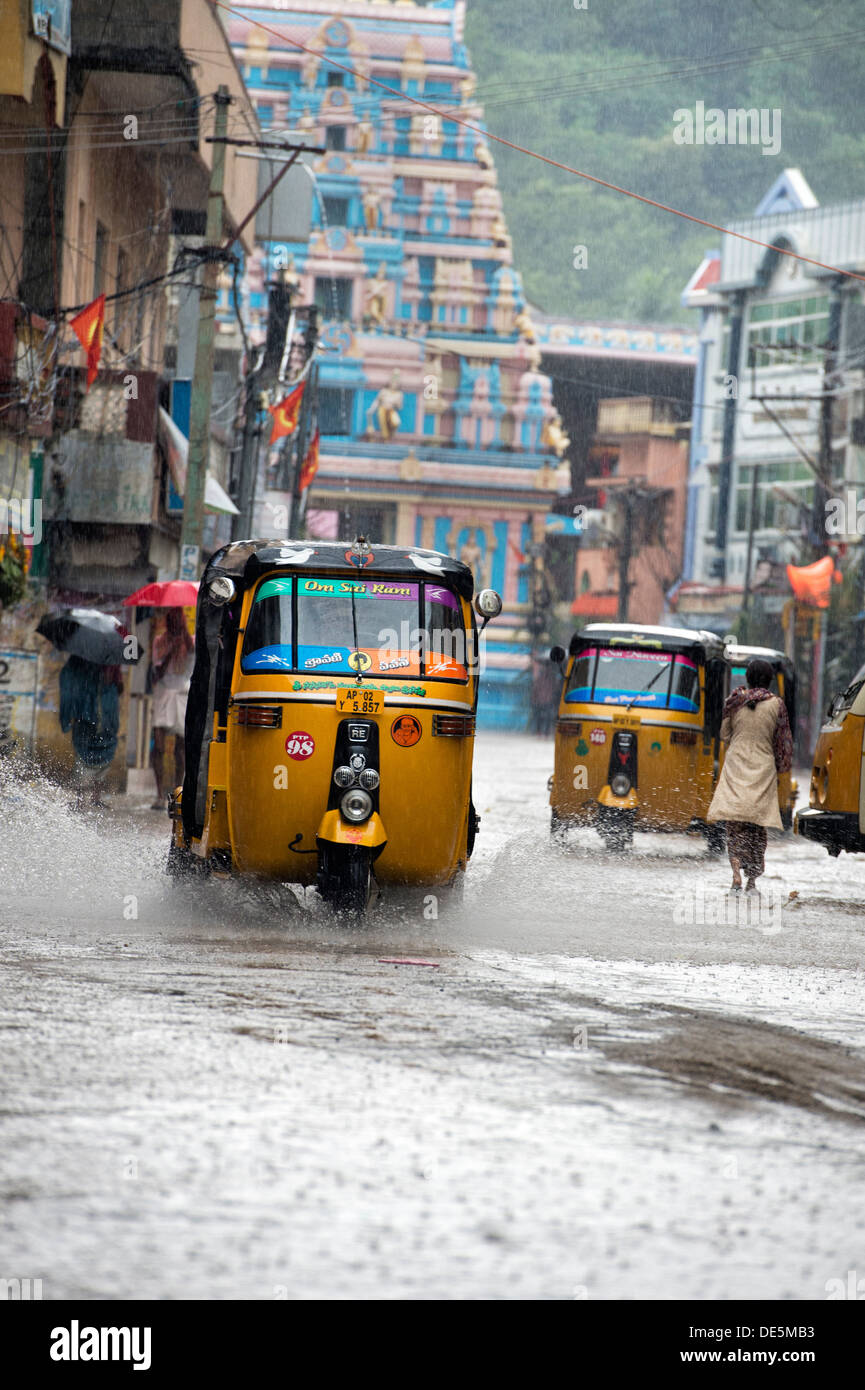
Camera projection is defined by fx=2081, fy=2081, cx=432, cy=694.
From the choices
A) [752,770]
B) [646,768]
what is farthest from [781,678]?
[752,770]

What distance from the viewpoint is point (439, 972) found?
32.5ft

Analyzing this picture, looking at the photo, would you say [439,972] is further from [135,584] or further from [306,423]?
[306,423]

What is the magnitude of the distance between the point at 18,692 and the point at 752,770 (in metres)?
10.3

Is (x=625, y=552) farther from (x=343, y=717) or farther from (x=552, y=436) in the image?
(x=343, y=717)

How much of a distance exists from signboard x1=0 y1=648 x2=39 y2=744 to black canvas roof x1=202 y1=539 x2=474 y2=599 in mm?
10257

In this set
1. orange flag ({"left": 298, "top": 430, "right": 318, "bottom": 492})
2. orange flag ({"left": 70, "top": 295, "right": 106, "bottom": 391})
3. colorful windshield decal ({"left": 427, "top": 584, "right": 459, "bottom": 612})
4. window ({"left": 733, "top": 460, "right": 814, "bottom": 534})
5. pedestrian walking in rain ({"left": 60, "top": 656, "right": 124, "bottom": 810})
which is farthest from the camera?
window ({"left": 733, "top": 460, "right": 814, "bottom": 534})

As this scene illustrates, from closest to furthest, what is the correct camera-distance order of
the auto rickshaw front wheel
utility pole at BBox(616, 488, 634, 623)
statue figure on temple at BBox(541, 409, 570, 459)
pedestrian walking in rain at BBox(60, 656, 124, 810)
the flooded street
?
1. the flooded street
2. the auto rickshaw front wheel
3. pedestrian walking in rain at BBox(60, 656, 124, 810)
4. statue figure on temple at BBox(541, 409, 570, 459)
5. utility pole at BBox(616, 488, 634, 623)

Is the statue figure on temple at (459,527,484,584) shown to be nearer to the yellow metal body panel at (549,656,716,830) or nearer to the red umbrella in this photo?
the red umbrella

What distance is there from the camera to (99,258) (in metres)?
28.0


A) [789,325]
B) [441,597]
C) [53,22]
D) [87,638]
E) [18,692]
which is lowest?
[18,692]

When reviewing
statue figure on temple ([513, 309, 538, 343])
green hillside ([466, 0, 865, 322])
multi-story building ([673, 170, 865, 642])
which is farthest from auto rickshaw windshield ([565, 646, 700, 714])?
green hillside ([466, 0, 865, 322])

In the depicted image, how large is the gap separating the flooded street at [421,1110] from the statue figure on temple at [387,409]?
5726 cm

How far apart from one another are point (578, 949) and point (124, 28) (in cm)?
1733

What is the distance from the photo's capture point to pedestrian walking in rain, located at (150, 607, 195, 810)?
72.4ft
